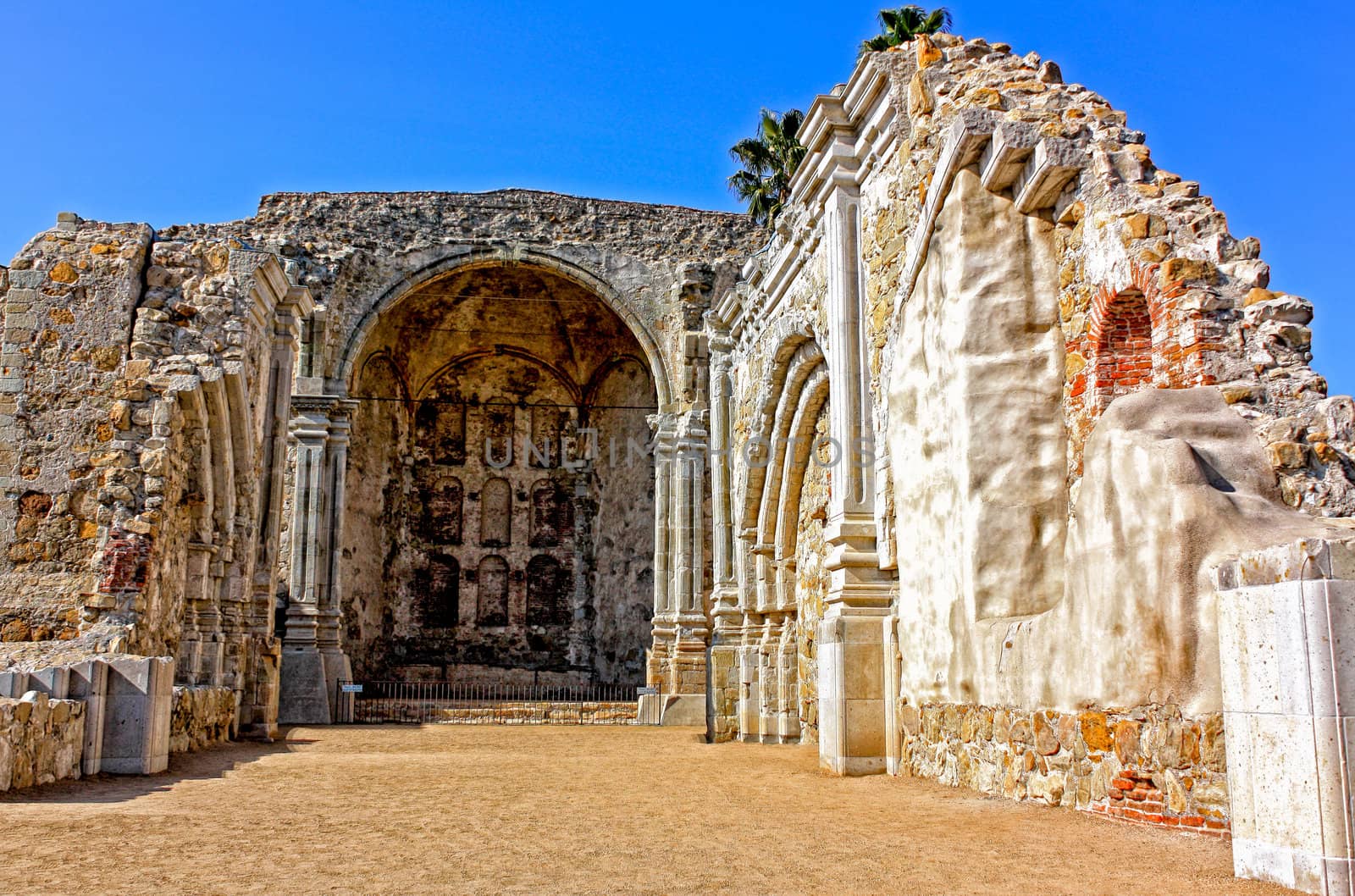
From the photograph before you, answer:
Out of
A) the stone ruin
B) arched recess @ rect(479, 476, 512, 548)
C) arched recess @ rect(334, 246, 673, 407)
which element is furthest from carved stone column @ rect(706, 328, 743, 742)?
arched recess @ rect(479, 476, 512, 548)

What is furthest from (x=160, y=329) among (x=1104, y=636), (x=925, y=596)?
(x=1104, y=636)

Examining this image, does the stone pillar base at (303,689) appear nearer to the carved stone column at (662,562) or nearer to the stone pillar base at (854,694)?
the carved stone column at (662,562)

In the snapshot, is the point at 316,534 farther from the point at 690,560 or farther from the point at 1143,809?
the point at 1143,809

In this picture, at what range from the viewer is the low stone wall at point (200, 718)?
965 centimetres

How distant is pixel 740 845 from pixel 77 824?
9.80 feet

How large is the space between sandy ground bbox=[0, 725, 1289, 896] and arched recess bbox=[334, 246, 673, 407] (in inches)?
478

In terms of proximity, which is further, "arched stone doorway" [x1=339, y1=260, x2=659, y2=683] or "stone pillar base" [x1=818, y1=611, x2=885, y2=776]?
"arched stone doorway" [x1=339, y1=260, x2=659, y2=683]

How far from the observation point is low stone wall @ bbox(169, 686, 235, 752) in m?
9.65

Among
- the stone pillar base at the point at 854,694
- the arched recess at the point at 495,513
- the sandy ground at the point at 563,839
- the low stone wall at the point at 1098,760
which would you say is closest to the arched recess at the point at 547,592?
the arched recess at the point at 495,513

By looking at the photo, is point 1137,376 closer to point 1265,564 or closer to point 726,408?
point 1265,564

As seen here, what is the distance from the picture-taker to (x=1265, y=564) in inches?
159

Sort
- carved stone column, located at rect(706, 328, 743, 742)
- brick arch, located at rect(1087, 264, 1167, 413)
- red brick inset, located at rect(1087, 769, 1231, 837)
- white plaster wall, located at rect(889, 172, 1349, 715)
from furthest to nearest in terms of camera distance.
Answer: carved stone column, located at rect(706, 328, 743, 742) → brick arch, located at rect(1087, 264, 1167, 413) → white plaster wall, located at rect(889, 172, 1349, 715) → red brick inset, located at rect(1087, 769, 1231, 837)

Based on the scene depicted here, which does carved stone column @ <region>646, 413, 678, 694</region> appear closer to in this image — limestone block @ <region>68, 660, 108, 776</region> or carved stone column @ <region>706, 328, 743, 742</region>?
carved stone column @ <region>706, 328, 743, 742</region>

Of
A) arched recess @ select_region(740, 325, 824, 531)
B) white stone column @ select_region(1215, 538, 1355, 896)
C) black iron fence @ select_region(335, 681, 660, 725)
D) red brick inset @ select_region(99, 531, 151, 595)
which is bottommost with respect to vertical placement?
black iron fence @ select_region(335, 681, 660, 725)
